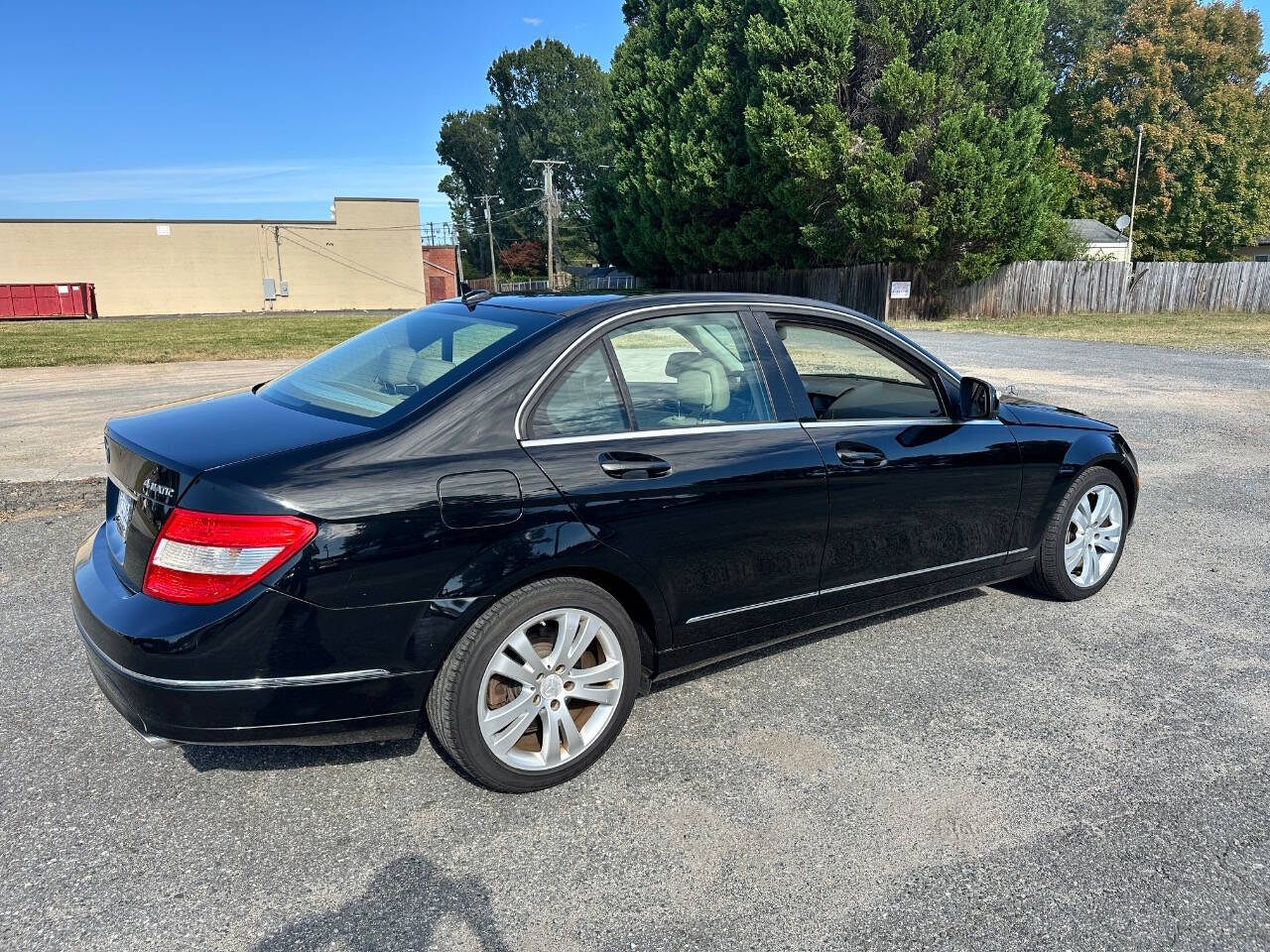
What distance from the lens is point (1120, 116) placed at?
155ft

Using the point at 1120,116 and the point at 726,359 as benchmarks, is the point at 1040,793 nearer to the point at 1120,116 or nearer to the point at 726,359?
the point at 726,359

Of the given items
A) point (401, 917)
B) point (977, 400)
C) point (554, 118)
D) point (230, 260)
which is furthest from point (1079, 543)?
point (554, 118)

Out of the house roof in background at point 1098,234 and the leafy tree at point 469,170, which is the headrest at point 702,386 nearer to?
the house roof in background at point 1098,234

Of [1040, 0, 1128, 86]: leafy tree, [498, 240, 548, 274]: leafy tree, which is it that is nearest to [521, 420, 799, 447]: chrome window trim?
[1040, 0, 1128, 86]: leafy tree

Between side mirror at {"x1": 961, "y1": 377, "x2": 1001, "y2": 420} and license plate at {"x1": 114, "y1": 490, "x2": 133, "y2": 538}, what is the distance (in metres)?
3.24

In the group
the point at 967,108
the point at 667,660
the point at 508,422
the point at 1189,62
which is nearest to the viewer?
the point at 508,422

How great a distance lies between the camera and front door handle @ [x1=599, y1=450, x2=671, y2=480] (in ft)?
9.61

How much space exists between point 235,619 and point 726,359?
6.39ft

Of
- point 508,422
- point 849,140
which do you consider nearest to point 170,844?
point 508,422

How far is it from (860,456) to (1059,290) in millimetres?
31894

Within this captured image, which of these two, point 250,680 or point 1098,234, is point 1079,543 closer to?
point 250,680

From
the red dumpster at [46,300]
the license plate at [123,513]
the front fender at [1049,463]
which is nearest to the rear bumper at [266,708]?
the license plate at [123,513]

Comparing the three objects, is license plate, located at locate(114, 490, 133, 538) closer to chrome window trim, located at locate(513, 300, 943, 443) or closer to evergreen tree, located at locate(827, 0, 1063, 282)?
chrome window trim, located at locate(513, 300, 943, 443)

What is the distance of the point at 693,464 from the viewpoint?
3.11m
